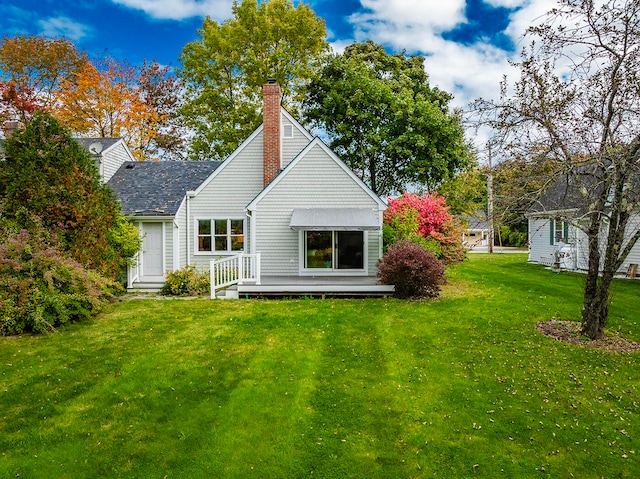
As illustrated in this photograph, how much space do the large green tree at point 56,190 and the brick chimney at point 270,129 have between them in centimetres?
655

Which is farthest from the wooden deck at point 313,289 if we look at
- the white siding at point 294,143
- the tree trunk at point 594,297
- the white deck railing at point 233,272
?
the white siding at point 294,143

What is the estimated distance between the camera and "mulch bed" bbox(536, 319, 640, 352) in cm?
802

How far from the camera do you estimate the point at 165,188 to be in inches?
698

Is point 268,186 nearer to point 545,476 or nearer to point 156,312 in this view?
point 156,312

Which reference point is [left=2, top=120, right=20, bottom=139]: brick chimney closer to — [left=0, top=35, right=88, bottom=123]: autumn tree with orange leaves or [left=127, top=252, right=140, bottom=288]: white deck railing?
[left=127, top=252, right=140, bottom=288]: white deck railing

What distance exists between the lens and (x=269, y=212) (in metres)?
15.5

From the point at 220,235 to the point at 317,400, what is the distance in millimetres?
12062

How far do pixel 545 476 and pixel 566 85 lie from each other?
25.7 feet

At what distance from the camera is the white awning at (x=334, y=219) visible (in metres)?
14.0

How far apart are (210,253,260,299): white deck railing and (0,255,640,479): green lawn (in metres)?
3.42

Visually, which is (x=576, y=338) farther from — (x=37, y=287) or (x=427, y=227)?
(x=37, y=287)

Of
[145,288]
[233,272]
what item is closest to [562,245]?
[233,272]

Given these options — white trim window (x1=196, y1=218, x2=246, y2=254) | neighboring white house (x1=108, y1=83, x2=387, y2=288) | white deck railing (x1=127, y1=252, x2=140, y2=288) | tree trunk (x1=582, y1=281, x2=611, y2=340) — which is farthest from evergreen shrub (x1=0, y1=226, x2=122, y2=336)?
tree trunk (x1=582, y1=281, x2=611, y2=340)

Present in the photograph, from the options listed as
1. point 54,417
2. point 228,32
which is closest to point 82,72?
point 228,32
